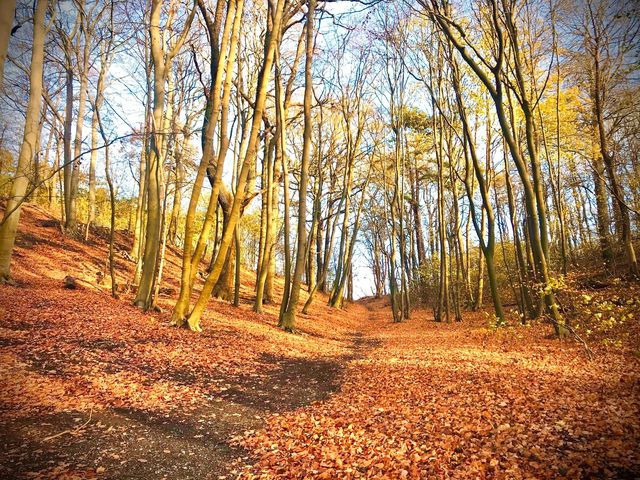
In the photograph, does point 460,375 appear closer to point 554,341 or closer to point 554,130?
point 554,341

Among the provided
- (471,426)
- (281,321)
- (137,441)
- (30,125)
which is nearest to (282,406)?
(137,441)

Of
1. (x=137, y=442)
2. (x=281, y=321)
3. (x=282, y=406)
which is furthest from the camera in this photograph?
(x=281, y=321)

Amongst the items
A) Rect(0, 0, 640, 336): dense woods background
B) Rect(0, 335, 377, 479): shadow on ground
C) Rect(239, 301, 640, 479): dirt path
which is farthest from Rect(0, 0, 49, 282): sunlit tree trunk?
Rect(239, 301, 640, 479): dirt path

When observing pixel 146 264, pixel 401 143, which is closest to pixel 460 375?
pixel 146 264

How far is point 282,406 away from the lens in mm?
4949

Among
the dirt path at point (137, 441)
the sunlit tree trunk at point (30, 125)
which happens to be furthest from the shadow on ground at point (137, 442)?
the sunlit tree trunk at point (30, 125)

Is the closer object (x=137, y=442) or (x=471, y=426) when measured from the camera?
(x=137, y=442)

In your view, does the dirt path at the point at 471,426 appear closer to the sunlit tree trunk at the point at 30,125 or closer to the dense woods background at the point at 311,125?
the dense woods background at the point at 311,125

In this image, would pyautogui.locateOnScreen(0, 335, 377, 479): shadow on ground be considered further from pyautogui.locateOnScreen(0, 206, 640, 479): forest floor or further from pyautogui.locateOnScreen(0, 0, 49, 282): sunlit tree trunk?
pyautogui.locateOnScreen(0, 0, 49, 282): sunlit tree trunk

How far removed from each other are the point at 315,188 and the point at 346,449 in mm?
22949

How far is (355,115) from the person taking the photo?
20094 mm

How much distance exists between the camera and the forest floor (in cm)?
309

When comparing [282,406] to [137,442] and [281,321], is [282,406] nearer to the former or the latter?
[137,442]

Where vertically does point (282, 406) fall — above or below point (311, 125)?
below
